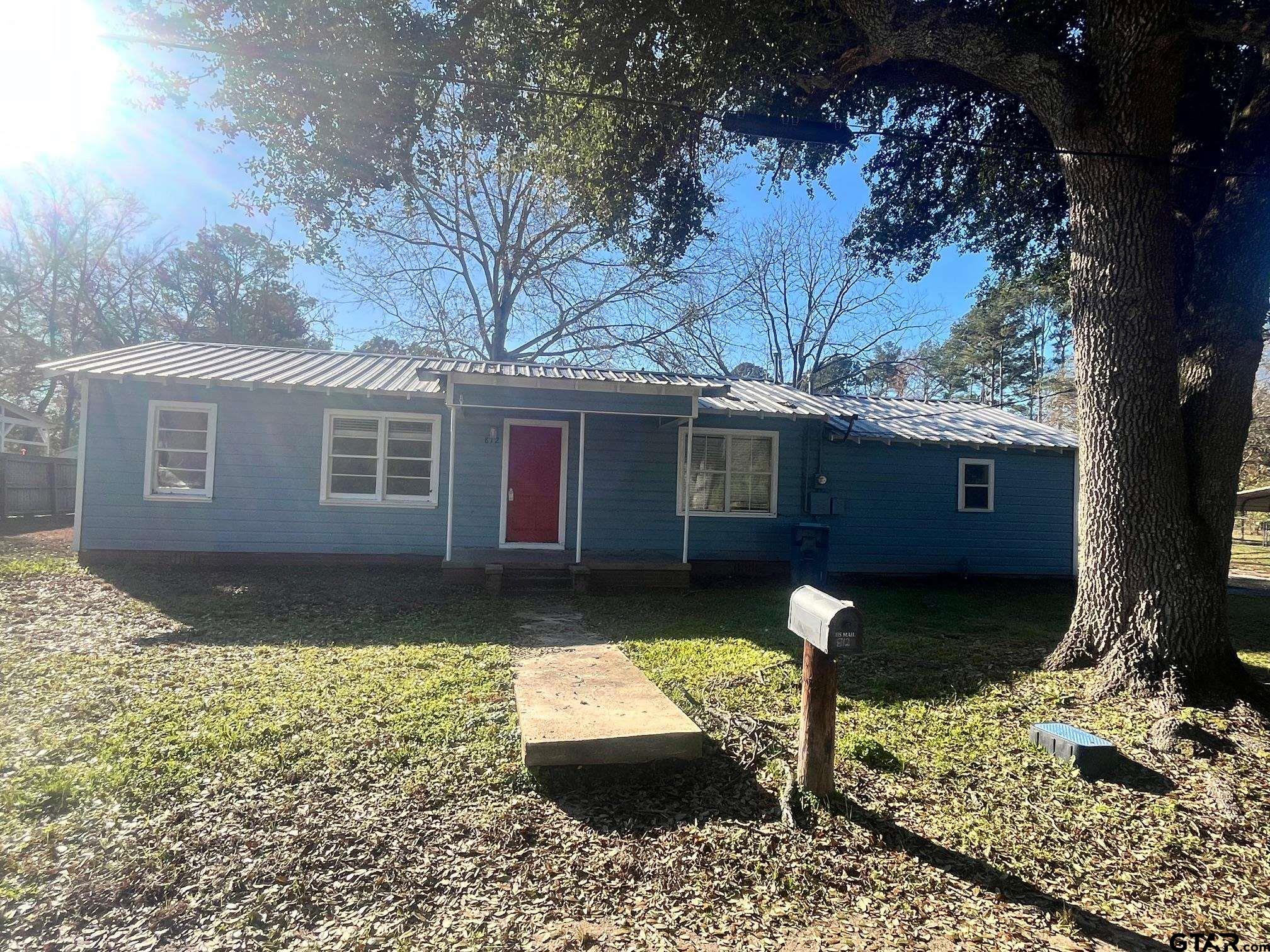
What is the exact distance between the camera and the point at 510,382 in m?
8.30

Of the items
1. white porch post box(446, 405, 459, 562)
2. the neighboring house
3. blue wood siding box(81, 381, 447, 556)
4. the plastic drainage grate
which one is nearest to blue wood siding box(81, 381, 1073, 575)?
blue wood siding box(81, 381, 447, 556)

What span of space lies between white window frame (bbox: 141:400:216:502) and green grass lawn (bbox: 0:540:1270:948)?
4032mm

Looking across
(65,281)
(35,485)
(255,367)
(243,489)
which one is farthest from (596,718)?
(65,281)

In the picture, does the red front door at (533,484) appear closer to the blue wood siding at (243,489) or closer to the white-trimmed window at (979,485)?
the blue wood siding at (243,489)

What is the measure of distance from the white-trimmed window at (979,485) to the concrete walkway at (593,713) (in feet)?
27.4

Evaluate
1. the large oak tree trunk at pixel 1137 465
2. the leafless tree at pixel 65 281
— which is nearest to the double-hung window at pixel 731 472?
the large oak tree trunk at pixel 1137 465

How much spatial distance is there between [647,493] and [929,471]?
16.3ft

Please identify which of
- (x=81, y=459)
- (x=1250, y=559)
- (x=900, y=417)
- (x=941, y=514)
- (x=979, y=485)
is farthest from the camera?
(x=1250, y=559)

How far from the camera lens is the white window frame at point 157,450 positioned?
9.17 meters

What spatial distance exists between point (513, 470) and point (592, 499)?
1.25 metres

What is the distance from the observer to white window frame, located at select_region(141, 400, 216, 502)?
9.17 m

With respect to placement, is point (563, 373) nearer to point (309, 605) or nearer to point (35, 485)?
point (309, 605)

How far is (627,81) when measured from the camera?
281 inches

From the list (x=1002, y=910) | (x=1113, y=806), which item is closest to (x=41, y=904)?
(x=1002, y=910)
